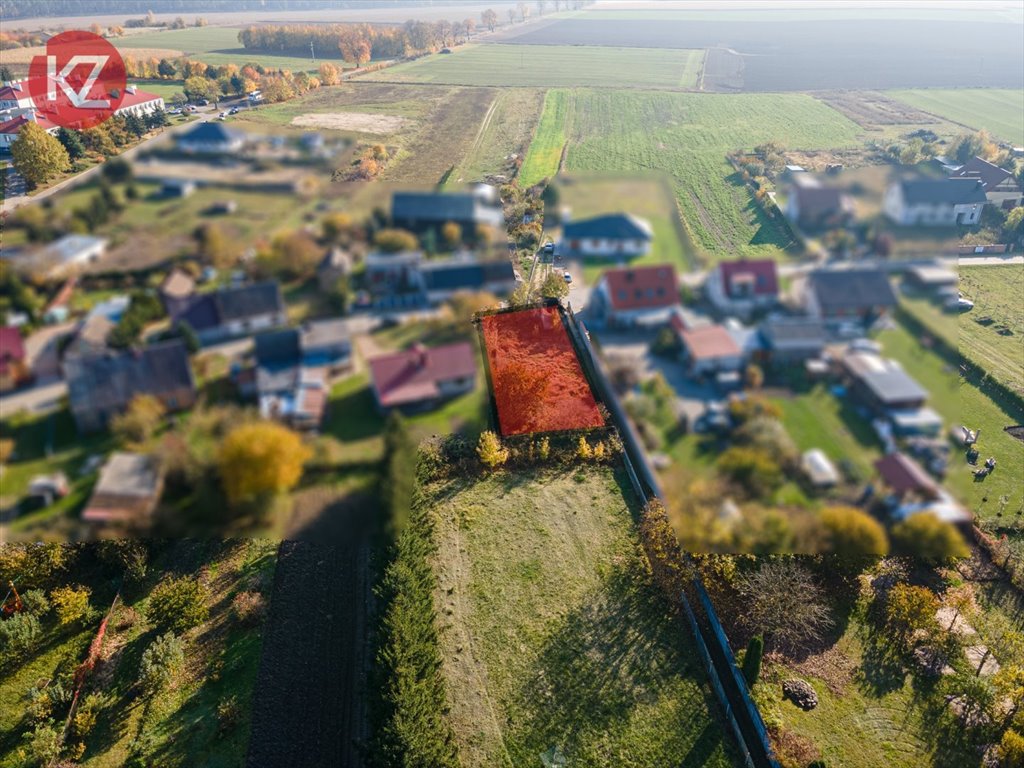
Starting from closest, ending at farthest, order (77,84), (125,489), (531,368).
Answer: (125,489)
(531,368)
(77,84)

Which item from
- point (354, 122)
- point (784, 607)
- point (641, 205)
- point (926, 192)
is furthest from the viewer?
point (354, 122)

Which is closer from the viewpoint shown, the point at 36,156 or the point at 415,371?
the point at 415,371

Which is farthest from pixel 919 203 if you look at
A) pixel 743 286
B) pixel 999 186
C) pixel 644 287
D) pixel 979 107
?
pixel 979 107

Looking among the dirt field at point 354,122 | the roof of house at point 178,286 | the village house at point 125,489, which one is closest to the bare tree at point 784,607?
the village house at point 125,489

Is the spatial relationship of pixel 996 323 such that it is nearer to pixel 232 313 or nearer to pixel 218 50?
pixel 232 313

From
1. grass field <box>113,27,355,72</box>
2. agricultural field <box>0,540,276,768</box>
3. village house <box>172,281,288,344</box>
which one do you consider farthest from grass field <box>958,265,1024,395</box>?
grass field <box>113,27,355,72</box>

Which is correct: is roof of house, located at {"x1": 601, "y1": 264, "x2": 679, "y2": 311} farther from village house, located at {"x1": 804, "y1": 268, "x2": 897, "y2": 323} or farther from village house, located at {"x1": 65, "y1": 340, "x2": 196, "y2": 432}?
village house, located at {"x1": 65, "y1": 340, "x2": 196, "y2": 432}
